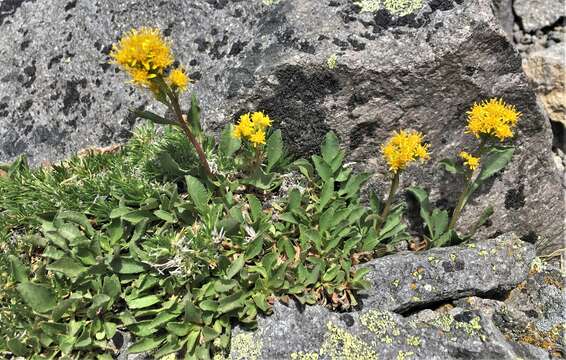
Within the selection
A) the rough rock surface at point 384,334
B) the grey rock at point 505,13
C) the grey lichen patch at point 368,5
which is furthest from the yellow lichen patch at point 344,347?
the grey rock at point 505,13

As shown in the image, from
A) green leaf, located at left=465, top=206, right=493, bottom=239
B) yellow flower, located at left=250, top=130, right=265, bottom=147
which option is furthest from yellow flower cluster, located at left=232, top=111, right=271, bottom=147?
green leaf, located at left=465, top=206, right=493, bottom=239

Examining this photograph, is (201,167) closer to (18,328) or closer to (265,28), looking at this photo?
(265,28)

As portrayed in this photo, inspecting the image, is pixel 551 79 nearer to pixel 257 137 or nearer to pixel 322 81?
pixel 322 81

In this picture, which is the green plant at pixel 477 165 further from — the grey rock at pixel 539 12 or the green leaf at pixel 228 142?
the grey rock at pixel 539 12

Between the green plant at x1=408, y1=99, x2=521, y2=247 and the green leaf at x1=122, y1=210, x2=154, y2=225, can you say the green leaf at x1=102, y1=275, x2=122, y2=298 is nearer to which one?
the green leaf at x1=122, y1=210, x2=154, y2=225

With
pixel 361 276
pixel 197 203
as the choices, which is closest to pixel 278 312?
pixel 361 276

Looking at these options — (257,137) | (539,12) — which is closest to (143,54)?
(257,137)
